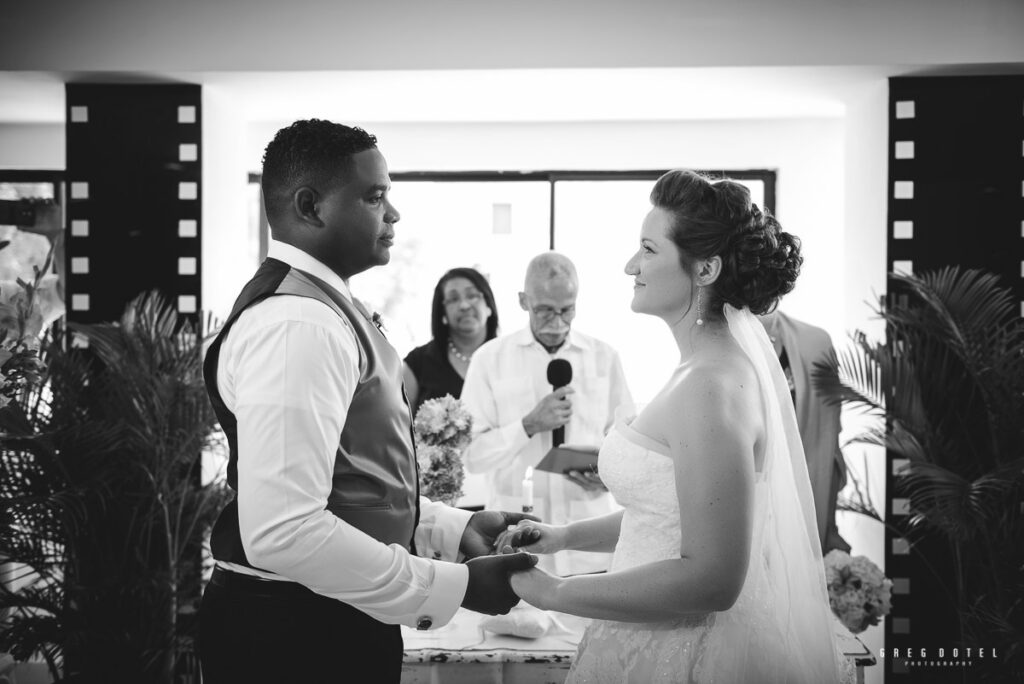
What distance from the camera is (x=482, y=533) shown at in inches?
95.2

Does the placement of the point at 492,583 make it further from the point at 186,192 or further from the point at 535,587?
the point at 186,192

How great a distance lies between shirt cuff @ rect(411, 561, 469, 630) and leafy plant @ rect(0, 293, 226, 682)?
99.7 inches

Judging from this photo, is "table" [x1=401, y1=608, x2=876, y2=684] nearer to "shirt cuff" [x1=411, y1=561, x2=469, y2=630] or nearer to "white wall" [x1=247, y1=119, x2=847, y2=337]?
"shirt cuff" [x1=411, y1=561, x2=469, y2=630]

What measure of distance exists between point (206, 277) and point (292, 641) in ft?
12.6

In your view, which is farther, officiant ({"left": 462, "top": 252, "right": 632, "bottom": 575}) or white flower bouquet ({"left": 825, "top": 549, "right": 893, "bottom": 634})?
officiant ({"left": 462, "top": 252, "right": 632, "bottom": 575})

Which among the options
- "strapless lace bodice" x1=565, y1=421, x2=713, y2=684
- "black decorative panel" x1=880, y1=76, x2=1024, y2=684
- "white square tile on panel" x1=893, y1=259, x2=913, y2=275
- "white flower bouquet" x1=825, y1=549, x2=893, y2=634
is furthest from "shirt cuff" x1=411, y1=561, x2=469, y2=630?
"white square tile on panel" x1=893, y1=259, x2=913, y2=275

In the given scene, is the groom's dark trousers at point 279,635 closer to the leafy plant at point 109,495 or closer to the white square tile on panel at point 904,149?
the leafy plant at point 109,495

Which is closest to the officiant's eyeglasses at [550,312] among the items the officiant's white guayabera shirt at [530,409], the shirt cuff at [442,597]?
the officiant's white guayabera shirt at [530,409]

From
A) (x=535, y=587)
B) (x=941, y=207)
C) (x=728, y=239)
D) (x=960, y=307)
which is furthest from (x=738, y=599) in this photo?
(x=941, y=207)

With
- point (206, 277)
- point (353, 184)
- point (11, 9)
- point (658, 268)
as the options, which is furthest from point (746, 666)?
point (11, 9)

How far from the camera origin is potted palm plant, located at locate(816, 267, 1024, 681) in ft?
13.0

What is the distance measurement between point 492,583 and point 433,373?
3185 millimetres

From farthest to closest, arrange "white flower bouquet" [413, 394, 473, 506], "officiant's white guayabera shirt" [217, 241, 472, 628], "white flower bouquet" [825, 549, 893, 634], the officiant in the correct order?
the officiant < "white flower bouquet" [825, 549, 893, 634] < "white flower bouquet" [413, 394, 473, 506] < "officiant's white guayabera shirt" [217, 241, 472, 628]

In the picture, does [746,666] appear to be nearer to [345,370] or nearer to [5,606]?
[345,370]
